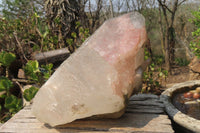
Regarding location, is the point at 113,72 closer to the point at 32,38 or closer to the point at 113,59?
the point at 113,59

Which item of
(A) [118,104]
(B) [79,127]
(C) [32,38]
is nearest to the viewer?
(A) [118,104]

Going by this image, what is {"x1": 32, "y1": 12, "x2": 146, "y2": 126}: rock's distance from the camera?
1227 millimetres

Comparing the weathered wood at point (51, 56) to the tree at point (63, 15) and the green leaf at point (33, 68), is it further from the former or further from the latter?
the tree at point (63, 15)

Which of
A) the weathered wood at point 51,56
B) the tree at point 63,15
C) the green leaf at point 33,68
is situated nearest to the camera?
the green leaf at point 33,68

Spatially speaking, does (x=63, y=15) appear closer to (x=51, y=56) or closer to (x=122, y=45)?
(x=51, y=56)

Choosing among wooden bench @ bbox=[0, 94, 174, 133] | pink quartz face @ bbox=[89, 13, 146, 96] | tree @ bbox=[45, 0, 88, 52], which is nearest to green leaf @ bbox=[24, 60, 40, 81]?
wooden bench @ bbox=[0, 94, 174, 133]

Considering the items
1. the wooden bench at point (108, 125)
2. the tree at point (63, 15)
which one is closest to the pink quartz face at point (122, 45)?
the wooden bench at point (108, 125)

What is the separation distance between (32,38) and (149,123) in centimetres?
333

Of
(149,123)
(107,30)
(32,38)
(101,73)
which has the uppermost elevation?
(32,38)

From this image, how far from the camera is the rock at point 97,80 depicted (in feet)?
4.02

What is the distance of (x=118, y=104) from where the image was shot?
1.22m

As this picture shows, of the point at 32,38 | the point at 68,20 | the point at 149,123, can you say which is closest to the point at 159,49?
the point at 68,20

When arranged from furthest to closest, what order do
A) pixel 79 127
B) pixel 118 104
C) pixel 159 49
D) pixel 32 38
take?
1. pixel 159 49
2. pixel 32 38
3. pixel 79 127
4. pixel 118 104

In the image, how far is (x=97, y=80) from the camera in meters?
1.24
